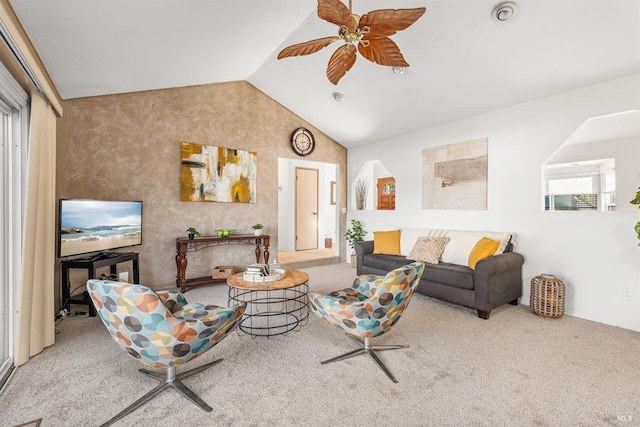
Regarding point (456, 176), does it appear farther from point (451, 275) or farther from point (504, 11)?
point (504, 11)

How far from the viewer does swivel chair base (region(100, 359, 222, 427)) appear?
1697 millimetres

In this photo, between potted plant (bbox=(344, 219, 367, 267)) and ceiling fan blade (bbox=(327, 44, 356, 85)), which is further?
potted plant (bbox=(344, 219, 367, 267))

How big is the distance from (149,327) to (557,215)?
13.0 ft

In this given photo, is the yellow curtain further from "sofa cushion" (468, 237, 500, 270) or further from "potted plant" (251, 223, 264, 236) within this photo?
"sofa cushion" (468, 237, 500, 270)

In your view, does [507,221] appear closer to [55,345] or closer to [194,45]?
[194,45]

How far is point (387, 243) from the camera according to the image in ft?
15.4

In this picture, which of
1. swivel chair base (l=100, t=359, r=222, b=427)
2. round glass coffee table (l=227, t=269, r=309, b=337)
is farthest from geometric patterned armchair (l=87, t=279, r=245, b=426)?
round glass coffee table (l=227, t=269, r=309, b=337)

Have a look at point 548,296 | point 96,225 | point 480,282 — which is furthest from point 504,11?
point 96,225

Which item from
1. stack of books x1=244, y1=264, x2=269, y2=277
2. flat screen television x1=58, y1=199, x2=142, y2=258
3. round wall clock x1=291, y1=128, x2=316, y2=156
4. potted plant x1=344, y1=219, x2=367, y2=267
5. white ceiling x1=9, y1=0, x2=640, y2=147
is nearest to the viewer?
white ceiling x1=9, y1=0, x2=640, y2=147

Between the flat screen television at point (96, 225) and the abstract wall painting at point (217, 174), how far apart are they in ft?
2.74

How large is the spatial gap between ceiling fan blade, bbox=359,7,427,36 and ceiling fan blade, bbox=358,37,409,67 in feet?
0.35

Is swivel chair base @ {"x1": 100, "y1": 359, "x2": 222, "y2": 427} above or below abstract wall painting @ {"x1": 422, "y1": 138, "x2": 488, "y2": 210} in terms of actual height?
below

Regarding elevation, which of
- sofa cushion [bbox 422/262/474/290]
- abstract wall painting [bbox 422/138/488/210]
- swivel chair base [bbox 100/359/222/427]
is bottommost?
swivel chair base [bbox 100/359/222/427]

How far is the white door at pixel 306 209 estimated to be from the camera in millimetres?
7480
